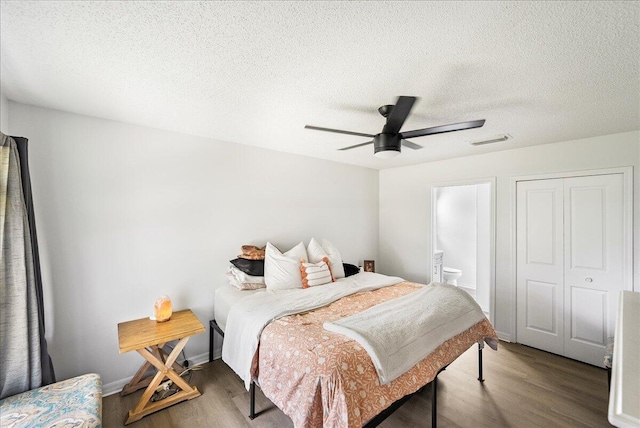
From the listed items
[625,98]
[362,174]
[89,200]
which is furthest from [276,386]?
[362,174]

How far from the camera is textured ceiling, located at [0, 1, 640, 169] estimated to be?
3.88 feet

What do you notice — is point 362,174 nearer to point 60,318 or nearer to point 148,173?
point 148,173

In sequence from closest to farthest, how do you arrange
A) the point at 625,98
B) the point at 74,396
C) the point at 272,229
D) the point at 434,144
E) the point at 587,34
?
1. the point at 587,34
2. the point at 74,396
3. the point at 625,98
4. the point at 434,144
5. the point at 272,229

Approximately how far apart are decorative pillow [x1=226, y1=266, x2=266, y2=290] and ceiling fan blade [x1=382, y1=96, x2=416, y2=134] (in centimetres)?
199

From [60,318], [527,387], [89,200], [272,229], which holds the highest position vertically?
[89,200]

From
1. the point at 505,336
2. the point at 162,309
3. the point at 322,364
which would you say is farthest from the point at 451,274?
the point at 162,309

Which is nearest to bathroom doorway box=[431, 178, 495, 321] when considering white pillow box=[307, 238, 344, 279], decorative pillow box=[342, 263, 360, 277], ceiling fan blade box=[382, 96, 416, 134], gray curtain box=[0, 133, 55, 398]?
decorative pillow box=[342, 263, 360, 277]

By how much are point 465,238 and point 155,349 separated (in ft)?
17.7

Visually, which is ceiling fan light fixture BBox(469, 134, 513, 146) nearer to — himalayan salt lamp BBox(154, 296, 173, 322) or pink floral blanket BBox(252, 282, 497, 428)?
pink floral blanket BBox(252, 282, 497, 428)

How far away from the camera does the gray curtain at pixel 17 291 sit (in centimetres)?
171

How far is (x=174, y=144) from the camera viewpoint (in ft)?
9.12

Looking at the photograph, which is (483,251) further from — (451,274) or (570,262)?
(570,262)

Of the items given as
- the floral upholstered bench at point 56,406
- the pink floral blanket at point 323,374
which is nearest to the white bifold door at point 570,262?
the pink floral blanket at point 323,374

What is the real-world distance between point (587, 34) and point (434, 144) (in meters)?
1.89
